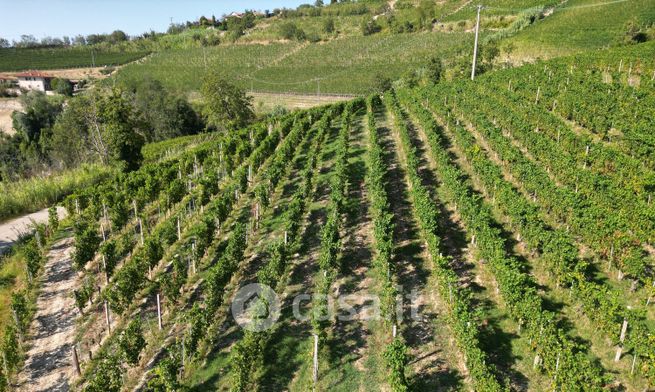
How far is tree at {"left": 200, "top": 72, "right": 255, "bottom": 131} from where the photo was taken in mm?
47875

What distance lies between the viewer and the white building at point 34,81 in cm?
9545

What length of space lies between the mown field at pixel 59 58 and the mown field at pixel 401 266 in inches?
4564

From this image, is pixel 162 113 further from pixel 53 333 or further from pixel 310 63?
pixel 53 333

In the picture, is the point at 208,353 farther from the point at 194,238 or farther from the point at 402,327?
the point at 194,238

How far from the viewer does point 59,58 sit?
140125 millimetres

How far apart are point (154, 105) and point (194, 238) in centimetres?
4231

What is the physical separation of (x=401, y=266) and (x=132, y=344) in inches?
368

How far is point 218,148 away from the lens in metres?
34.7

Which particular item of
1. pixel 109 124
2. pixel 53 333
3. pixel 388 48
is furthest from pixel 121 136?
pixel 388 48

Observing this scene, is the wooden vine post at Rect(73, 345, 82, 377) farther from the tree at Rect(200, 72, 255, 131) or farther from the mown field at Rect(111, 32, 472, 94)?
the mown field at Rect(111, 32, 472, 94)

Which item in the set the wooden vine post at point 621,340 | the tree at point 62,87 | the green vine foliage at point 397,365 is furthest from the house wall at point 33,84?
the wooden vine post at point 621,340

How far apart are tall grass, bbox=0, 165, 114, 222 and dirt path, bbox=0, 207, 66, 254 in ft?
2.37

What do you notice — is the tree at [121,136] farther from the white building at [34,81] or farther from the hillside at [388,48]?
the white building at [34,81]

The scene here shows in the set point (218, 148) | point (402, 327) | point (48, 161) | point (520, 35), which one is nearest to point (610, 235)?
point (402, 327)
